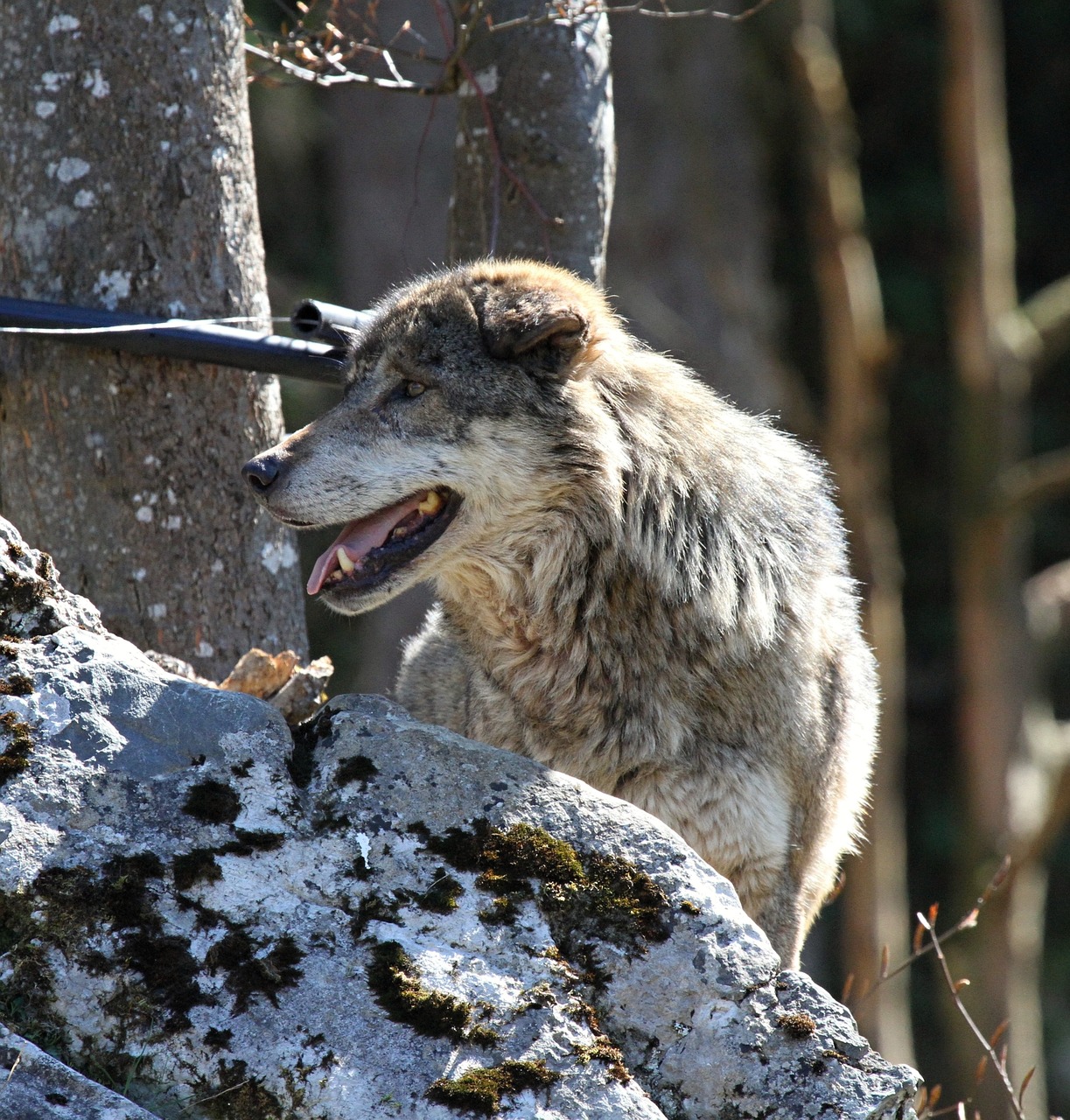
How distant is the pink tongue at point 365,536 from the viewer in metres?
3.44

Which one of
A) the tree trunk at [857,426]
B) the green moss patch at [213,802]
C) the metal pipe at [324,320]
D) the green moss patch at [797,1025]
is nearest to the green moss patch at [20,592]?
the green moss patch at [213,802]

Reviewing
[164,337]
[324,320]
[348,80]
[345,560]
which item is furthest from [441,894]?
[348,80]

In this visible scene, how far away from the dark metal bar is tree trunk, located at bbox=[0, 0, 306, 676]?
12cm

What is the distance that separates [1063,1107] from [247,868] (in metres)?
10.5

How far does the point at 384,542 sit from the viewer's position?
135 inches

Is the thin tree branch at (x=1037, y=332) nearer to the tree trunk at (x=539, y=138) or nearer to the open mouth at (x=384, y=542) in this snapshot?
the tree trunk at (x=539, y=138)

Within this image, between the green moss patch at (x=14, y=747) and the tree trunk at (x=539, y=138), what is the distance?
243 cm

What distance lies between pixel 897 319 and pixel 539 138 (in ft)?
26.1

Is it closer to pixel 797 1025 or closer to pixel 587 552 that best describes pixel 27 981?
pixel 797 1025

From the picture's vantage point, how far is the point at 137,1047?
2.12m

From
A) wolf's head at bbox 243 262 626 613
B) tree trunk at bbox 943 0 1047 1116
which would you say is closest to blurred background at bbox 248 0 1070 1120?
tree trunk at bbox 943 0 1047 1116

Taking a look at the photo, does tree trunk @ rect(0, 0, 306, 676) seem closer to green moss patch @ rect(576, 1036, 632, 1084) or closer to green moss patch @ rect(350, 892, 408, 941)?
green moss patch @ rect(350, 892, 408, 941)

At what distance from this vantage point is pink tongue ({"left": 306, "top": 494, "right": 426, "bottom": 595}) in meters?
3.44

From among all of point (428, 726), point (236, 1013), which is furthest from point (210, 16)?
point (236, 1013)
